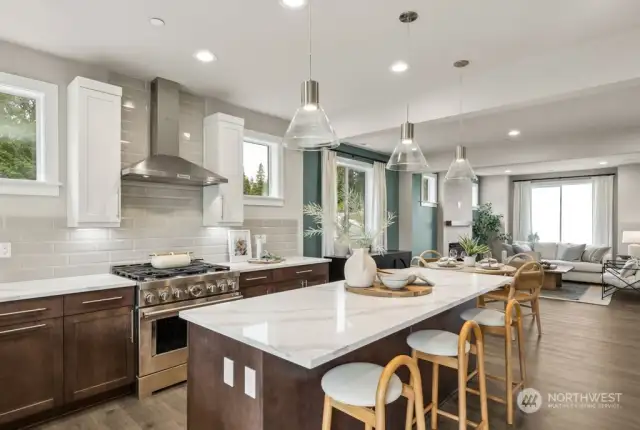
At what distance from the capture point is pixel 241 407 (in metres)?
1.63

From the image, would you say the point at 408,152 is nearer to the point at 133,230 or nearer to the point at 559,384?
the point at 559,384

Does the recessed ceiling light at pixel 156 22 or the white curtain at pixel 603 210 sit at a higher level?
the recessed ceiling light at pixel 156 22

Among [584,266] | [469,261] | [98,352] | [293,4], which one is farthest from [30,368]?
[584,266]

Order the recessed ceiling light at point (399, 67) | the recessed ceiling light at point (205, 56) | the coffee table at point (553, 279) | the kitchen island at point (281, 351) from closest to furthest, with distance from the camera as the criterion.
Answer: the kitchen island at point (281, 351), the recessed ceiling light at point (205, 56), the recessed ceiling light at point (399, 67), the coffee table at point (553, 279)

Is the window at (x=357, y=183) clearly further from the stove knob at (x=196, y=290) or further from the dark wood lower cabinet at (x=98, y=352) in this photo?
the dark wood lower cabinet at (x=98, y=352)

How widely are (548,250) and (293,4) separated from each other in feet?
30.5

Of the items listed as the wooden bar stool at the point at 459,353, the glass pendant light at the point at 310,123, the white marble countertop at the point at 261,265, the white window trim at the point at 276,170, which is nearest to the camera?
the wooden bar stool at the point at 459,353

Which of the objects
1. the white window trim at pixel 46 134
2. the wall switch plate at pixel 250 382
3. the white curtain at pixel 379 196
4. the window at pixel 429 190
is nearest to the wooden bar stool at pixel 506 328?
the wall switch plate at pixel 250 382

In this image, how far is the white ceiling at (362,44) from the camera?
2.48 metres

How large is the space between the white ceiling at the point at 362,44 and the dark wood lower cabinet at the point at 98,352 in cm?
212

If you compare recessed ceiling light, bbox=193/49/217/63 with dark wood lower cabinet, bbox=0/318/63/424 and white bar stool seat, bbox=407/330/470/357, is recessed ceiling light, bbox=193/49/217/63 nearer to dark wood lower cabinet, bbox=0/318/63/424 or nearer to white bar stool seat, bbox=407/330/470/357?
dark wood lower cabinet, bbox=0/318/63/424

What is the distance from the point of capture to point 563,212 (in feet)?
32.3

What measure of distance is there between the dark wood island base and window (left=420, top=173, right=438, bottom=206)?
6.59 metres

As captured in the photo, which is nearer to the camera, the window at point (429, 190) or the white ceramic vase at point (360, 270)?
the white ceramic vase at point (360, 270)
